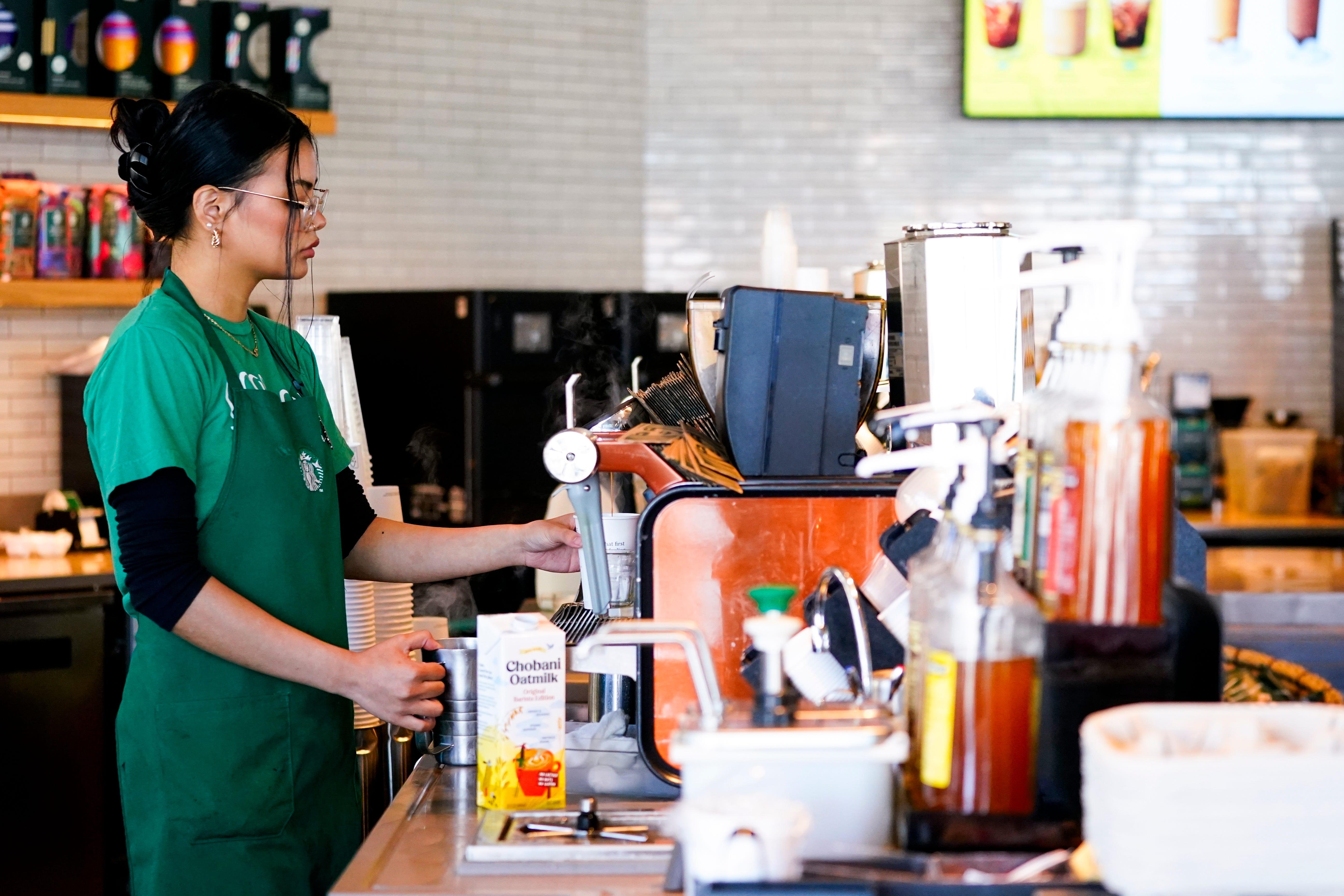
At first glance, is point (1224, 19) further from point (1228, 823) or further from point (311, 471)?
point (1228, 823)

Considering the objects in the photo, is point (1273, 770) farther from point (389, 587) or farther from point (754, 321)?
point (389, 587)

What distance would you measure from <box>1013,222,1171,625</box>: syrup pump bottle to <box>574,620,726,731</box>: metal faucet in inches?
12.3

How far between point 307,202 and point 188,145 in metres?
0.18

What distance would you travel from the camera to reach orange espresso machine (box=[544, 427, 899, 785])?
5.40 feet

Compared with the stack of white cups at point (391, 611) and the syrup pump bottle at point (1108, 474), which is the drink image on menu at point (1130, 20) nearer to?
the stack of white cups at point (391, 611)

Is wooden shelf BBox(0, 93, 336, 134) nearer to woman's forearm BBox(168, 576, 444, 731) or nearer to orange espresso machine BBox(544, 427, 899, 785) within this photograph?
woman's forearm BBox(168, 576, 444, 731)

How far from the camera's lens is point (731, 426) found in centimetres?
172

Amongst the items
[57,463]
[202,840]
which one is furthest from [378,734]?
[57,463]

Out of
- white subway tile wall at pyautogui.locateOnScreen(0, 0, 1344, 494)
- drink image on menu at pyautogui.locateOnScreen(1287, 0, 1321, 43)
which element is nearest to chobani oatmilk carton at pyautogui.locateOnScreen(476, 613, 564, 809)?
white subway tile wall at pyautogui.locateOnScreen(0, 0, 1344, 494)

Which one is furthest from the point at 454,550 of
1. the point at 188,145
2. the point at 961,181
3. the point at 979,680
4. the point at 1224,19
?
the point at 1224,19

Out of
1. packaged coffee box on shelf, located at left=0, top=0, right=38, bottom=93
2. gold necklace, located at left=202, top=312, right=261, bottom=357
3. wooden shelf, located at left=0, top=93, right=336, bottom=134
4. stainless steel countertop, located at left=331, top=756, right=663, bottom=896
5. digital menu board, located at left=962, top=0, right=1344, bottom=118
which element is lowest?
stainless steel countertop, located at left=331, top=756, right=663, bottom=896

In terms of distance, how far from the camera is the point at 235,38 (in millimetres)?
4547

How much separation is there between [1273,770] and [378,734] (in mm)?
1737

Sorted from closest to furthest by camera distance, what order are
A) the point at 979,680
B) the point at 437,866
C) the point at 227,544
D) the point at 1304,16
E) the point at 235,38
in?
the point at 979,680 → the point at 437,866 → the point at 227,544 → the point at 235,38 → the point at 1304,16
